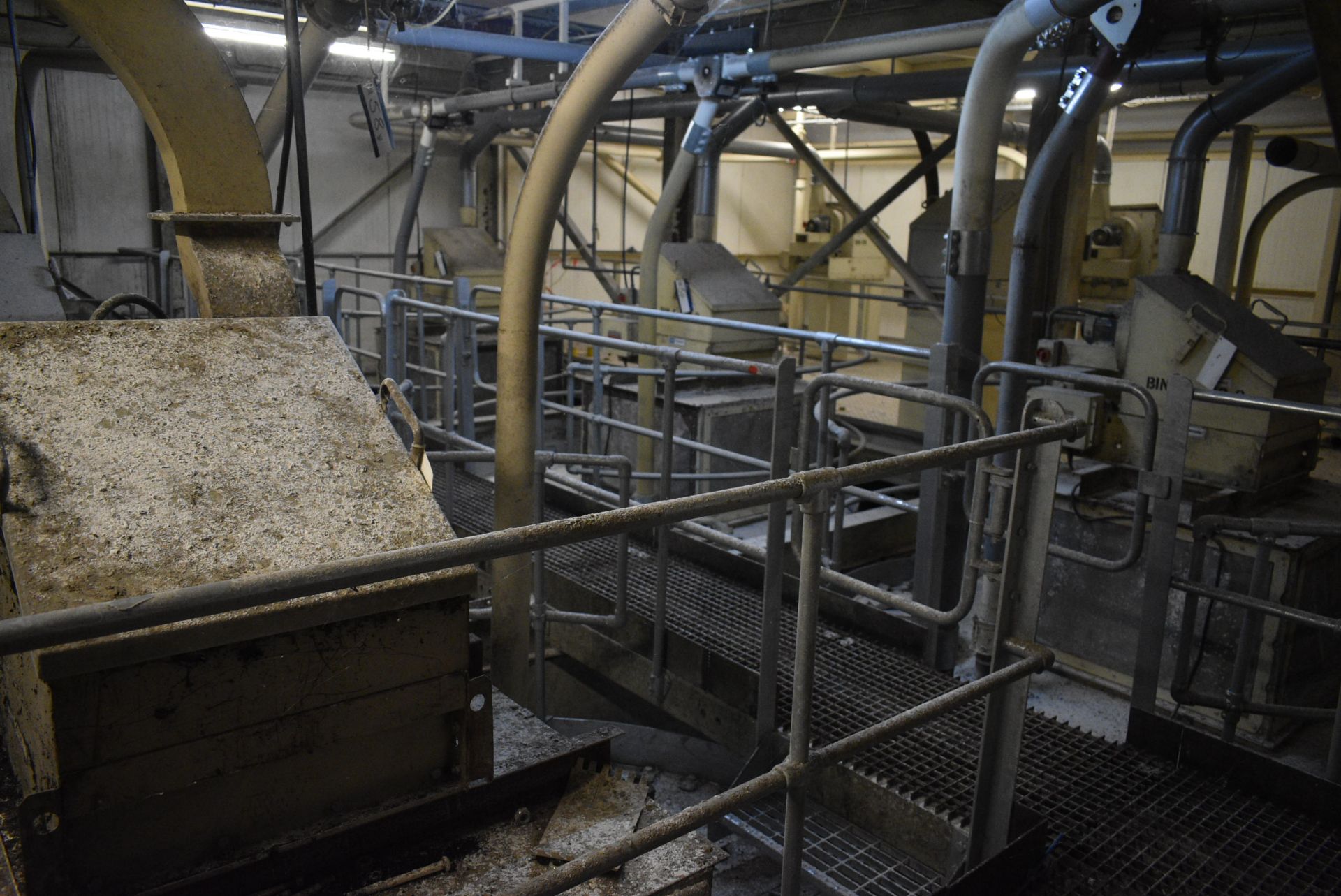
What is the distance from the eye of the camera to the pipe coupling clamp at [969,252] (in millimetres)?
3672

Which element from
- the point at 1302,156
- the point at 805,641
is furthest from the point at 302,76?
the point at 1302,156

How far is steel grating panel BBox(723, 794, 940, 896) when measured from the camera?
249cm

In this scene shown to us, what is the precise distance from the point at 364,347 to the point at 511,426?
29.4 feet

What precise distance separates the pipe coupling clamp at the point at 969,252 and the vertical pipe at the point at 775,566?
4.12 feet

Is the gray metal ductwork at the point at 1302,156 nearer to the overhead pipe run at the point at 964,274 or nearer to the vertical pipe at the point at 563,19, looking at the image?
the overhead pipe run at the point at 964,274

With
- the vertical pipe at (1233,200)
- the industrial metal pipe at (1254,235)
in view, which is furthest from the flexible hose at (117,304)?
the vertical pipe at (1233,200)

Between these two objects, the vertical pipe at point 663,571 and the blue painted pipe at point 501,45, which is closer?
the vertical pipe at point 663,571

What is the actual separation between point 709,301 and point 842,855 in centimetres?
454

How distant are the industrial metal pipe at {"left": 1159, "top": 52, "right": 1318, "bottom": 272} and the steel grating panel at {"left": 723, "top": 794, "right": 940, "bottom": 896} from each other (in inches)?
128

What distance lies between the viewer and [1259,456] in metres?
4.01

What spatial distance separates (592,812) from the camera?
190cm

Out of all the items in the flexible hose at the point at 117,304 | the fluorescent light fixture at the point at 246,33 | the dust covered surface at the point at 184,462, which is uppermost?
the fluorescent light fixture at the point at 246,33

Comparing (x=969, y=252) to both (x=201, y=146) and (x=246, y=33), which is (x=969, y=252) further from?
(x=246, y=33)

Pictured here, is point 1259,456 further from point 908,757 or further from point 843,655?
point 908,757
